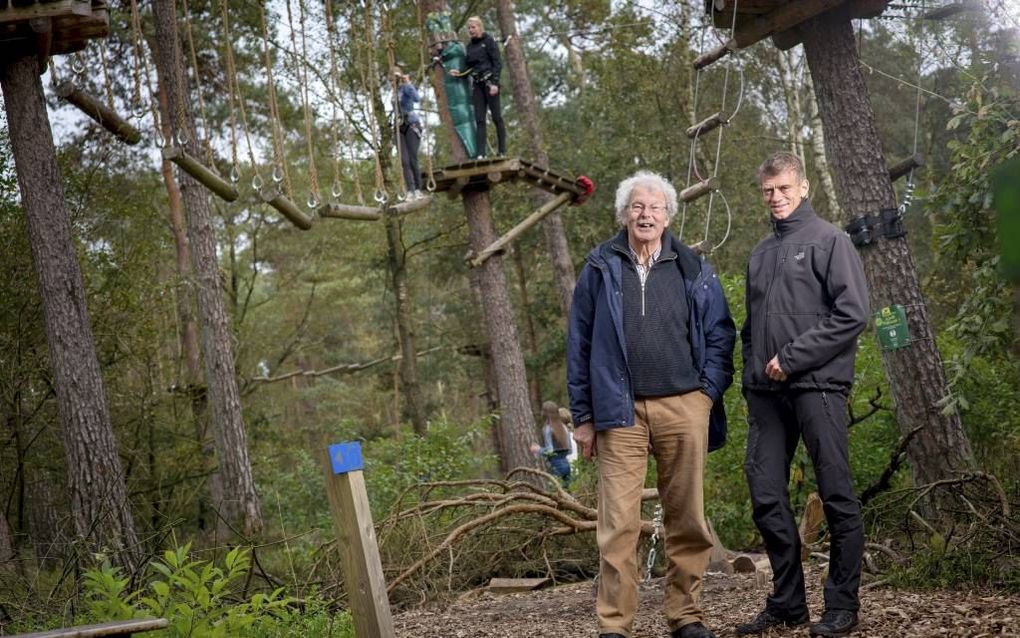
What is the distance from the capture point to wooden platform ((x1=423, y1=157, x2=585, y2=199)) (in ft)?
40.1

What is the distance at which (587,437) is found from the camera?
423cm

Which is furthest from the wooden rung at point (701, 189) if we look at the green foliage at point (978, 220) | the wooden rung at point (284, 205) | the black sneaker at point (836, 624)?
the black sneaker at point (836, 624)

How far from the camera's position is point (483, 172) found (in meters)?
12.2

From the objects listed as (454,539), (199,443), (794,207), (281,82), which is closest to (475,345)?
(281,82)

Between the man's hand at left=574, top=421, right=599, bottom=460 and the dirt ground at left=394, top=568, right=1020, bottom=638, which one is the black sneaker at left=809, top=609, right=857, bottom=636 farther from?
the man's hand at left=574, top=421, right=599, bottom=460

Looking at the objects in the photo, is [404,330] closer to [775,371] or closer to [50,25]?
[50,25]

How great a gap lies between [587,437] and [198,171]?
5.24 metres

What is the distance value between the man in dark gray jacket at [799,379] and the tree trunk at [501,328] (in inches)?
343

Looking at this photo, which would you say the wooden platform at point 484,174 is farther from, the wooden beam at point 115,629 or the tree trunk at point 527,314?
the tree trunk at point 527,314

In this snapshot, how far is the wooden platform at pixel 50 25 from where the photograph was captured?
7.70 metres

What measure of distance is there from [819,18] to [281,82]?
13806mm

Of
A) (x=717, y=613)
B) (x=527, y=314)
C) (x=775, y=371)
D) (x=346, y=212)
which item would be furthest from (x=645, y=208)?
(x=527, y=314)

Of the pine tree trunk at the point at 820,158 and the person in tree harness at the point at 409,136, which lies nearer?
the person in tree harness at the point at 409,136

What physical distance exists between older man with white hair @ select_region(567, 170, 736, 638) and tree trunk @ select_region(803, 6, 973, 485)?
2.59 metres
